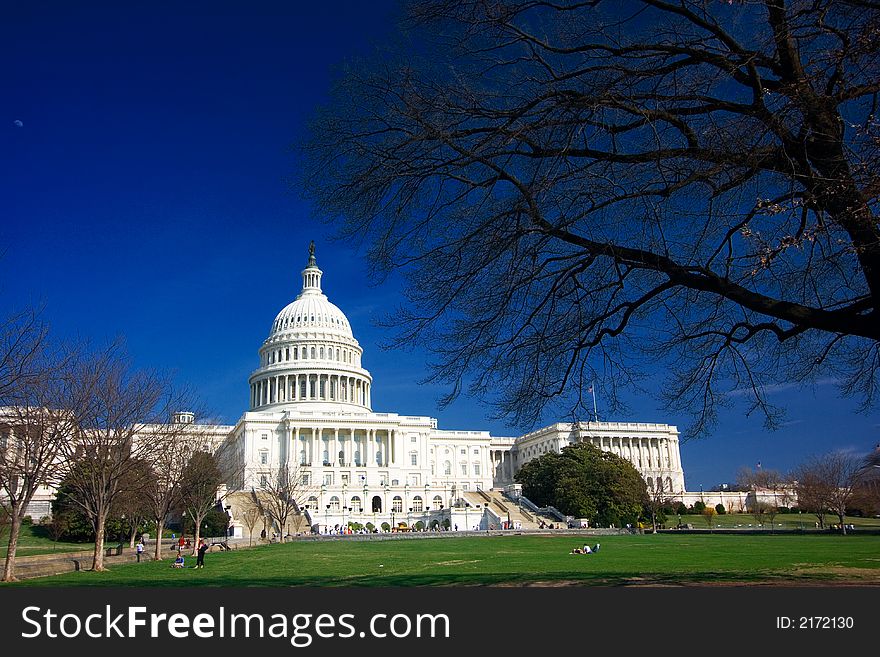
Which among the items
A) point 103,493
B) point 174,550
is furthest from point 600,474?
point 103,493

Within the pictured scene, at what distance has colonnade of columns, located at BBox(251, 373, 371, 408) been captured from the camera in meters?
129

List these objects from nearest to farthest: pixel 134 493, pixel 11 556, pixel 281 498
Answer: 1. pixel 11 556
2. pixel 134 493
3. pixel 281 498

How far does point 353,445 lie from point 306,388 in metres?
17.1

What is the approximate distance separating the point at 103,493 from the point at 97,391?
4.54 meters

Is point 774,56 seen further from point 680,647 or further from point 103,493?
point 103,493

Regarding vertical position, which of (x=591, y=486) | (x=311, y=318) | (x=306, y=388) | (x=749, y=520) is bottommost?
(x=749, y=520)

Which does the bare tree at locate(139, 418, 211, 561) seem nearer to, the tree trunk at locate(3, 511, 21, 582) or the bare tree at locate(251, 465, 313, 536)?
the tree trunk at locate(3, 511, 21, 582)

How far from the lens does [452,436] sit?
134125mm

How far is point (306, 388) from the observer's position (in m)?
130

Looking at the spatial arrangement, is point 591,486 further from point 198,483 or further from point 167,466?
point 167,466

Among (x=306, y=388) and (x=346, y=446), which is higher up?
(x=306, y=388)

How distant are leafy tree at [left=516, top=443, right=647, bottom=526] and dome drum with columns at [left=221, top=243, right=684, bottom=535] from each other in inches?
258

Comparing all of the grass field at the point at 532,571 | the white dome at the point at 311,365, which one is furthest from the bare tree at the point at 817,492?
the white dome at the point at 311,365

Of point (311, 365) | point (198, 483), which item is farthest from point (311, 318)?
point (198, 483)
